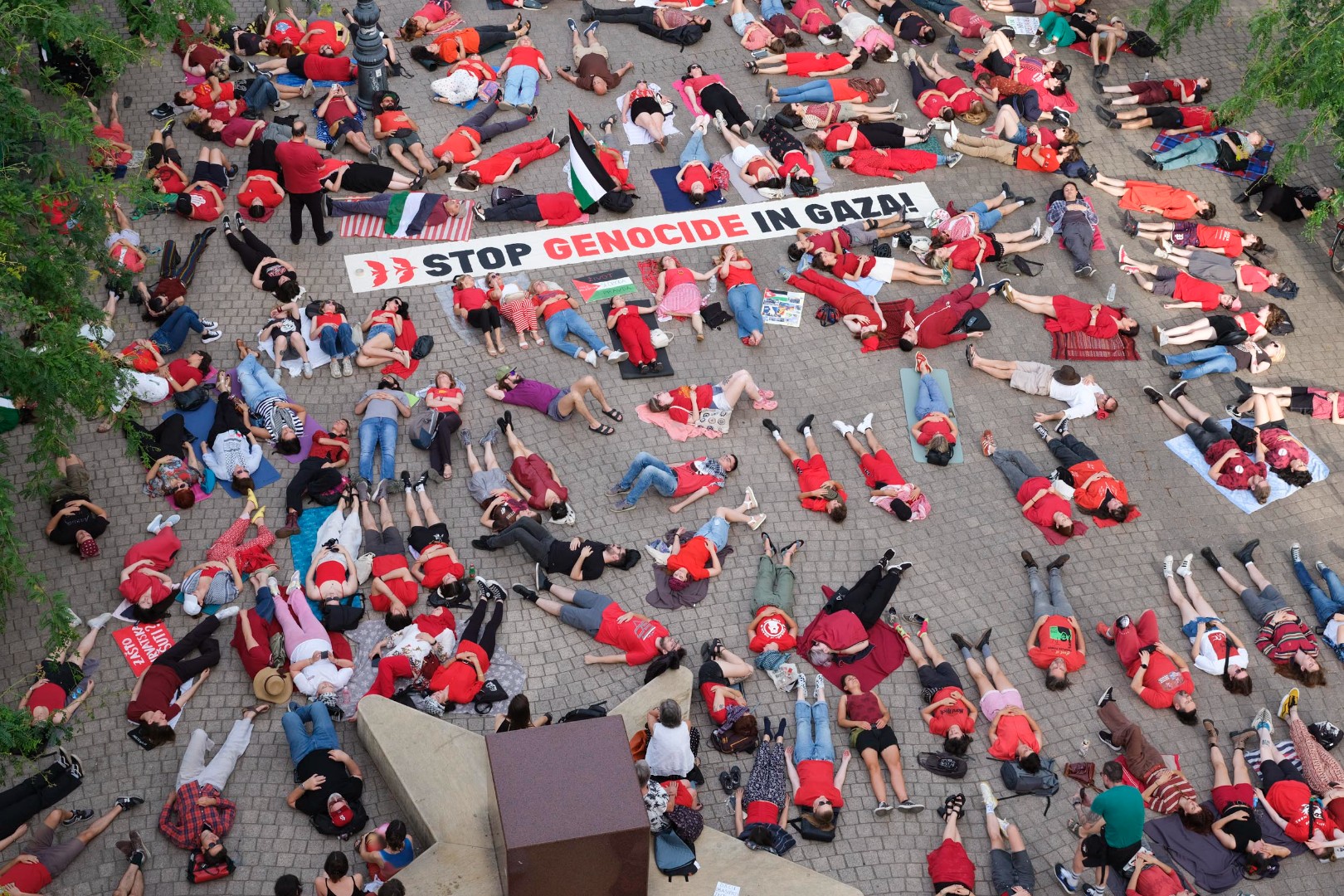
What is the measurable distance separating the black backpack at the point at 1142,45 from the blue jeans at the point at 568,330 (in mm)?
11847

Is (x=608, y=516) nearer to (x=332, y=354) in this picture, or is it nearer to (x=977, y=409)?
(x=332, y=354)

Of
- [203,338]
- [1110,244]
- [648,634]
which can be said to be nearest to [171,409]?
[203,338]

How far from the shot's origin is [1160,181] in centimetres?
2109

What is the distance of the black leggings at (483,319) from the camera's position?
1717cm

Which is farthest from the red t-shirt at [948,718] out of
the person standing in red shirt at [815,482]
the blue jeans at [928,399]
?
the blue jeans at [928,399]

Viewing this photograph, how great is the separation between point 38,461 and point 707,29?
12.8 metres

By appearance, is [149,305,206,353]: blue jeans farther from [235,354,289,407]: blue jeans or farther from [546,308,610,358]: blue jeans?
[546,308,610,358]: blue jeans

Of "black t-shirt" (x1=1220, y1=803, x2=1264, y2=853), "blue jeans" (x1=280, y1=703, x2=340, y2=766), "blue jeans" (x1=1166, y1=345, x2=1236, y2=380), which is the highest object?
"blue jeans" (x1=1166, y1=345, x2=1236, y2=380)

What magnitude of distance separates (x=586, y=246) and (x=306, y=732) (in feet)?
27.2

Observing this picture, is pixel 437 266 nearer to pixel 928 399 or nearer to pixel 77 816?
pixel 928 399

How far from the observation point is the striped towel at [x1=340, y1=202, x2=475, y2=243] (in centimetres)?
1844

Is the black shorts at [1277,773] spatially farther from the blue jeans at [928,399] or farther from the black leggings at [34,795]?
the black leggings at [34,795]

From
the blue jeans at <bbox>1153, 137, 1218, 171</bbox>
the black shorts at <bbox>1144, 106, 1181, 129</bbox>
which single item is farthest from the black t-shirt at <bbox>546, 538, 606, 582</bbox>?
the black shorts at <bbox>1144, 106, 1181, 129</bbox>

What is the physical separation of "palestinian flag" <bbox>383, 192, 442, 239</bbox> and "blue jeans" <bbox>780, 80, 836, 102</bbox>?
19.8 feet
